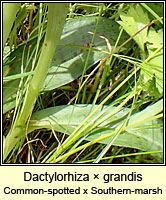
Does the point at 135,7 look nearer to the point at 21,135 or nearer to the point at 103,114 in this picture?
the point at 103,114

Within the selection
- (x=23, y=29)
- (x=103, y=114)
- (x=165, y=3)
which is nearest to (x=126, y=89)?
(x=103, y=114)

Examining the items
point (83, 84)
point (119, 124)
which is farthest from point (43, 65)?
point (119, 124)

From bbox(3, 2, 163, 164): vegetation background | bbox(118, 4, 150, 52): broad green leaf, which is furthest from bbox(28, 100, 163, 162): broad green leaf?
bbox(118, 4, 150, 52): broad green leaf

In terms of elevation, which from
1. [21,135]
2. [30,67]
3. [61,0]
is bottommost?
[21,135]

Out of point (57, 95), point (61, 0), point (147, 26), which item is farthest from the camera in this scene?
point (57, 95)

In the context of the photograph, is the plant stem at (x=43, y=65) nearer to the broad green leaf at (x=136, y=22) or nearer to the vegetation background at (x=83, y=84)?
the vegetation background at (x=83, y=84)

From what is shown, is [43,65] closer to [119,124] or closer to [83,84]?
[83,84]

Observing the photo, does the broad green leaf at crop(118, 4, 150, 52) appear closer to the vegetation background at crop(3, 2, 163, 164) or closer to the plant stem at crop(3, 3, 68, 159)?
the vegetation background at crop(3, 2, 163, 164)
